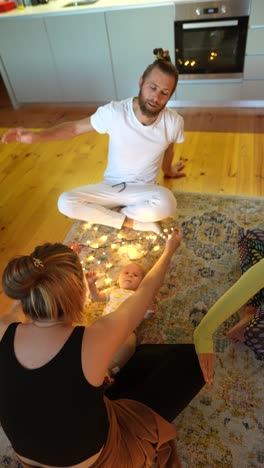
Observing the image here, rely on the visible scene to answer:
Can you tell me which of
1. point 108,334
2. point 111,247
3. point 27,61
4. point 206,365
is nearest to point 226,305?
point 206,365

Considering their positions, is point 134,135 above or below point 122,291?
above

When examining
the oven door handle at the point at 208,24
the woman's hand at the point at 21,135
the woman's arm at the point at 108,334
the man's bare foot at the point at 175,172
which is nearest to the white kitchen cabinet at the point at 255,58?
the oven door handle at the point at 208,24

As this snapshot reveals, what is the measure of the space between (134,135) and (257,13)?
1.69 m

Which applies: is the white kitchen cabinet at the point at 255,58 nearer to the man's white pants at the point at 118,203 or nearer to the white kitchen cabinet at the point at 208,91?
the white kitchen cabinet at the point at 208,91

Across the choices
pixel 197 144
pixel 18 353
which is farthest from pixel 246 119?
pixel 18 353

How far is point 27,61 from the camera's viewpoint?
324 centimetres

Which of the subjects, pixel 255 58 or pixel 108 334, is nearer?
pixel 108 334

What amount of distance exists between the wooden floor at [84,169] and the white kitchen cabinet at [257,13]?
2.28ft

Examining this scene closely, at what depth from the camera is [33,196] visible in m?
2.29

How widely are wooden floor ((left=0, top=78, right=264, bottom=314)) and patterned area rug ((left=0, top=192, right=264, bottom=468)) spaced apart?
0.19 m

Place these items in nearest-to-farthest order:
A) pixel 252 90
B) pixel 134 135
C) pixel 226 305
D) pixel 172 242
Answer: pixel 226 305, pixel 172 242, pixel 134 135, pixel 252 90

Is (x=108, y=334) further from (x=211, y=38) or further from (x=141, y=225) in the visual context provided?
(x=211, y=38)

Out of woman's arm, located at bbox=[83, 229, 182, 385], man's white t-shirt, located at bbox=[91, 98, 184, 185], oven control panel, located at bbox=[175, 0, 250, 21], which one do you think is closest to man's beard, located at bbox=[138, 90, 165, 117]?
man's white t-shirt, located at bbox=[91, 98, 184, 185]

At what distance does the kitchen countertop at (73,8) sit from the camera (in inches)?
104
